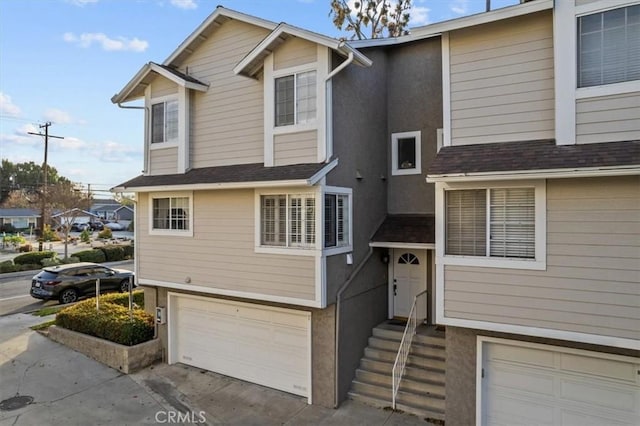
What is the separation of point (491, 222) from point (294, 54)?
18.2 feet

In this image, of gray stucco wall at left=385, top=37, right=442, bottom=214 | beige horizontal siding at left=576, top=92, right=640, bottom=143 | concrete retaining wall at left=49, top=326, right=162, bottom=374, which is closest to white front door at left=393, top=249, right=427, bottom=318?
gray stucco wall at left=385, top=37, right=442, bottom=214

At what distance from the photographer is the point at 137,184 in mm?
10758

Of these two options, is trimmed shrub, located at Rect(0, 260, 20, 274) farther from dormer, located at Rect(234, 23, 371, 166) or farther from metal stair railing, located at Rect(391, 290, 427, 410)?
metal stair railing, located at Rect(391, 290, 427, 410)

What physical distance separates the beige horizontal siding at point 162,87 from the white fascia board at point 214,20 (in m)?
0.52

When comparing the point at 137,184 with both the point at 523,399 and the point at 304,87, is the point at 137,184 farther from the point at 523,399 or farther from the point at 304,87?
the point at 523,399

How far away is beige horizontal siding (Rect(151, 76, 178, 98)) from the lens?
1070 centimetres

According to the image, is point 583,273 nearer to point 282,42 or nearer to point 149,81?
point 282,42

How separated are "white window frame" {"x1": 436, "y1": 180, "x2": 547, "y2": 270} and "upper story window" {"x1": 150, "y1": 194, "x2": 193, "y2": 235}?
251 inches

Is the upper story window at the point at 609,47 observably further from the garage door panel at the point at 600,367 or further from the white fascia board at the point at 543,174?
the garage door panel at the point at 600,367

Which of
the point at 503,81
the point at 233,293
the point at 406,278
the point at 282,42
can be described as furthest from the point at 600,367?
the point at 282,42

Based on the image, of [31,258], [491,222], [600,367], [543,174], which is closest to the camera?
[543,174]

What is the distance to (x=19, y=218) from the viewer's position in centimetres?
5406

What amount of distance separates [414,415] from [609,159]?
606cm

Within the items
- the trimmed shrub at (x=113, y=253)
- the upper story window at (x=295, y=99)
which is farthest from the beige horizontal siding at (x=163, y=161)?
the trimmed shrub at (x=113, y=253)
